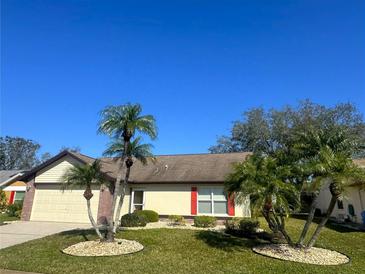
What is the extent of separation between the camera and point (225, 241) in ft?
43.3

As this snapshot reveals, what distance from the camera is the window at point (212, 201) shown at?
1984 cm

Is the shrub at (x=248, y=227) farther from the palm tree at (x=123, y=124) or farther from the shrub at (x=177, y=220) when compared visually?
the palm tree at (x=123, y=124)

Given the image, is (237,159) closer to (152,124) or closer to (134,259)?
(152,124)

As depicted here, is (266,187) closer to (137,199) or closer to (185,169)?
(185,169)

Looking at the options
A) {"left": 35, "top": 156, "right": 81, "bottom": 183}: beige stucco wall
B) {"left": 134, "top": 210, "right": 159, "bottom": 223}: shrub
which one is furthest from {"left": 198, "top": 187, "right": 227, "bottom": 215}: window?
{"left": 35, "top": 156, "right": 81, "bottom": 183}: beige stucco wall

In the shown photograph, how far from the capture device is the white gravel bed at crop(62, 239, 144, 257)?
10.6 m

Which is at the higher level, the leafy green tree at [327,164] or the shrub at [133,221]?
the leafy green tree at [327,164]

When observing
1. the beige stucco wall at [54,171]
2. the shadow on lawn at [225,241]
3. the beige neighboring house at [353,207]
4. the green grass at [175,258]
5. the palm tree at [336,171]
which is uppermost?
the beige stucco wall at [54,171]

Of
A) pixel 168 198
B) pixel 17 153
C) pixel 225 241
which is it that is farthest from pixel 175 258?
pixel 17 153

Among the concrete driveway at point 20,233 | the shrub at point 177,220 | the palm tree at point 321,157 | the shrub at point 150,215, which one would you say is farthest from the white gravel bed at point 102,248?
the palm tree at point 321,157

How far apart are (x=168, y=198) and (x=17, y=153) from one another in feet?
238

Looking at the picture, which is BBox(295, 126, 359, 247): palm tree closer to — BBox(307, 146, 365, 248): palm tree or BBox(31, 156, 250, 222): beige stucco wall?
BBox(307, 146, 365, 248): palm tree

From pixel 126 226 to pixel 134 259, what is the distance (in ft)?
26.0

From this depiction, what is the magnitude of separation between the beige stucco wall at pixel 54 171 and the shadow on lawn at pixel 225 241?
12.9 meters
